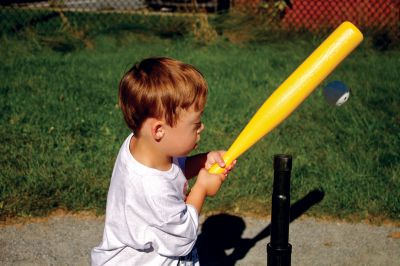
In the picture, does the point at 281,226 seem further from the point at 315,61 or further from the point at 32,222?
the point at 32,222

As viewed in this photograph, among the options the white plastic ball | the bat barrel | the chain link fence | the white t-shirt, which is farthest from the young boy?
the chain link fence

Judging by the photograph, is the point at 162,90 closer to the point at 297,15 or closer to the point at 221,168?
the point at 221,168

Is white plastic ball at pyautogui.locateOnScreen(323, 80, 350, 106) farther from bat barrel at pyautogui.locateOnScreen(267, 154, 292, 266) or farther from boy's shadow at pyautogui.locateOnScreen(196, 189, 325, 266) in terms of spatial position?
boy's shadow at pyautogui.locateOnScreen(196, 189, 325, 266)

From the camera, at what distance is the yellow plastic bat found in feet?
5.67

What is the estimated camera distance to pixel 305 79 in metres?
1.78

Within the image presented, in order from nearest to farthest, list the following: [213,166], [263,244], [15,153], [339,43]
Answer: [339,43], [213,166], [263,244], [15,153]

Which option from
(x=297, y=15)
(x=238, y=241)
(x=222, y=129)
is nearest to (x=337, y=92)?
(x=238, y=241)

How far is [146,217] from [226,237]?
1.30 metres

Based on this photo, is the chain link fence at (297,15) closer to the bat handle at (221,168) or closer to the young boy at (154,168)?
the bat handle at (221,168)

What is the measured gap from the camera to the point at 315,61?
1761mm

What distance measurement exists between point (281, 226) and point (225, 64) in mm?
4602

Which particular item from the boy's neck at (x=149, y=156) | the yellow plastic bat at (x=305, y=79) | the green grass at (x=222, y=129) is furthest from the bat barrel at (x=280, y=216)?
the green grass at (x=222, y=129)

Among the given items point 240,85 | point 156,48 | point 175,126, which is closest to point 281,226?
point 175,126

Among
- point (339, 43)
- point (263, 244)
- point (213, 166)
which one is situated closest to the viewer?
point (339, 43)
